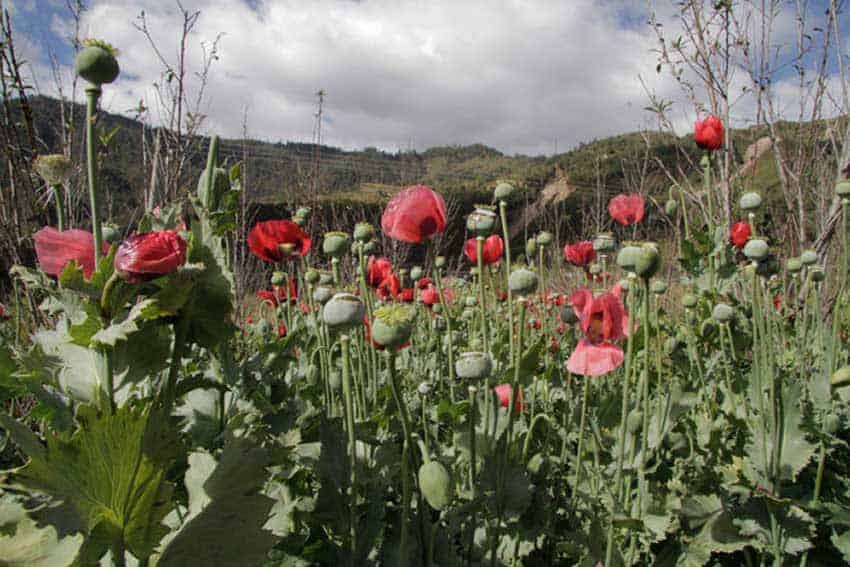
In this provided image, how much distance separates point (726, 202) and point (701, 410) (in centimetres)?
175

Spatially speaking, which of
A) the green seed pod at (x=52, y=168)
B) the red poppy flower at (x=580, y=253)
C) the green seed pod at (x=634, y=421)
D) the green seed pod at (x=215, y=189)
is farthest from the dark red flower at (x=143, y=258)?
the red poppy flower at (x=580, y=253)

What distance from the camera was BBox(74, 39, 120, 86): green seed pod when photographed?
77 centimetres

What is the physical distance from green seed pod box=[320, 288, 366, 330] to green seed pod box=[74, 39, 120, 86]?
503 millimetres

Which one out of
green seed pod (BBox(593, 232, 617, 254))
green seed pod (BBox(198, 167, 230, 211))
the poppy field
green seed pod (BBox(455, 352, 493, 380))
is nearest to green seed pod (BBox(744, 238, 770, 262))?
the poppy field

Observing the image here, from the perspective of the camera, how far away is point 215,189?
2.81 feet

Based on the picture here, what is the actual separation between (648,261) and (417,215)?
0.58 metres

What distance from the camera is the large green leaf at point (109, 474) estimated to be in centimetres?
67

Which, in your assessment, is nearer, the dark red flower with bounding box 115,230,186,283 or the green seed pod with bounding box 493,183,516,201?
the dark red flower with bounding box 115,230,186,283

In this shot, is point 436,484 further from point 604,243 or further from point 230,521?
point 604,243

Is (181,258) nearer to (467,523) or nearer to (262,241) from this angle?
(467,523)

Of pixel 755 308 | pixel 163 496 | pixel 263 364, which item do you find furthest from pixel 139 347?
pixel 755 308

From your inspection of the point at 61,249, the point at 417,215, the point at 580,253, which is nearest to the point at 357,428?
the point at 417,215

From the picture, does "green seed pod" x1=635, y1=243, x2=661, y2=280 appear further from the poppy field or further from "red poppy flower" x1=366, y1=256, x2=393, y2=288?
"red poppy flower" x1=366, y1=256, x2=393, y2=288

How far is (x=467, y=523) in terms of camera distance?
1.29m
